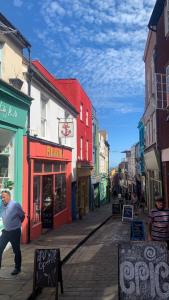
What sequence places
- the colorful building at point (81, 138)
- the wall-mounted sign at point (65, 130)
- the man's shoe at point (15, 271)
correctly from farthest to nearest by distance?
1. the colorful building at point (81, 138)
2. the wall-mounted sign at point (65, 130)
3. the man's shoe at point (15, 271)

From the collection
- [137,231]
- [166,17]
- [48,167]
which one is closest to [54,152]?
[48,167]

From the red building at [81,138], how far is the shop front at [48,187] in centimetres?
339

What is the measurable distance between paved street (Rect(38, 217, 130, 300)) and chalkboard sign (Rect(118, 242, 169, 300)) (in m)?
1.12

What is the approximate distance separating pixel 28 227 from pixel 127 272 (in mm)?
7403

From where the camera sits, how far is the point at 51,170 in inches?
651

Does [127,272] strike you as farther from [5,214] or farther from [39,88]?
[39,88]

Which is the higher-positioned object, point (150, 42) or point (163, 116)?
point (150, 42)

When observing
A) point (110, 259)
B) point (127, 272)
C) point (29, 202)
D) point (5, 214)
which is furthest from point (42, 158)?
point (127, 272)

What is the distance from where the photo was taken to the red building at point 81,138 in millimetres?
24594

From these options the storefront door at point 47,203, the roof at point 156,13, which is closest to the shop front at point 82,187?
the storefront door at point 47,203

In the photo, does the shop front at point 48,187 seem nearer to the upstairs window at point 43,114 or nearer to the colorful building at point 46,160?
the colorful building at point 46,160

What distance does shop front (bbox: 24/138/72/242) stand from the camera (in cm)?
1355

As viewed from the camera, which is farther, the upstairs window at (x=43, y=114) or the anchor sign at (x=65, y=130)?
the anchor sign at (x=65, y=130)

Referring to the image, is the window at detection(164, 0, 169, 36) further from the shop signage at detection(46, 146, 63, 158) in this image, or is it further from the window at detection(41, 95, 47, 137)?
the shop signage at detection(46, 146, 63, 158)
